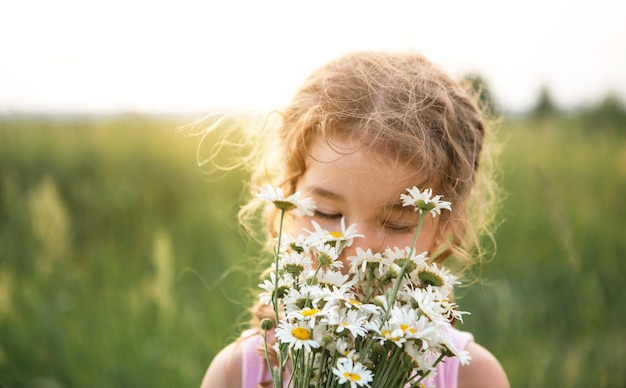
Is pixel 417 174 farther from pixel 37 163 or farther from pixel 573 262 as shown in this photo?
pixel 37 163

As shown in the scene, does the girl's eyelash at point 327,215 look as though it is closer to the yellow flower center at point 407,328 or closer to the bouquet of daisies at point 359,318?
the bouquet of daisies at point 359,318

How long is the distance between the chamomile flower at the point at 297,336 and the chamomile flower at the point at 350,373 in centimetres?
4

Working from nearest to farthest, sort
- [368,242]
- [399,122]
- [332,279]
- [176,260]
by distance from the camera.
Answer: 1. [332,279]
2. [368,242]
3. [399,122]
4. [176,260]

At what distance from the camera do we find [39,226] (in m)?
2.38

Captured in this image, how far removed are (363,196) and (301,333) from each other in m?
0.52

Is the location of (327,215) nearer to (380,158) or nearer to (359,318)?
(380,158)

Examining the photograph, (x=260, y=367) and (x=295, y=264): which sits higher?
(x=295, y=264)

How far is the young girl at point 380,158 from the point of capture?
4.34ft

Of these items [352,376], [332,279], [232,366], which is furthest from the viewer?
[232,366]

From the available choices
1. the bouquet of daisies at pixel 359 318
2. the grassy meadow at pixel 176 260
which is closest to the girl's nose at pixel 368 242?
the bouquet of daisies at pixel 359 318

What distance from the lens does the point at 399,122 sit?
1.43m

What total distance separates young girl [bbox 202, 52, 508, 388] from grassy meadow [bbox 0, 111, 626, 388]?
0.41 metres

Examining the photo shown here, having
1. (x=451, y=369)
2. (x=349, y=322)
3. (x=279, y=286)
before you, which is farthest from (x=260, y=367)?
(x=349, y=322)

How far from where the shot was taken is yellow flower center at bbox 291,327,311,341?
817 mm
